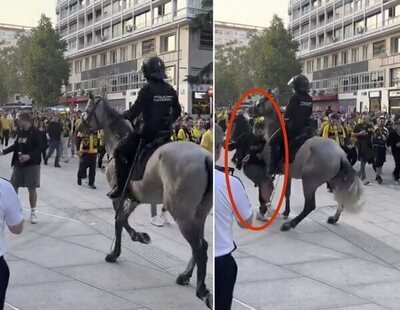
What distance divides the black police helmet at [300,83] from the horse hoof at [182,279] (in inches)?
30.8

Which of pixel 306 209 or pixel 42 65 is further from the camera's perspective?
pixel 306 209

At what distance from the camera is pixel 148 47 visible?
1.58m

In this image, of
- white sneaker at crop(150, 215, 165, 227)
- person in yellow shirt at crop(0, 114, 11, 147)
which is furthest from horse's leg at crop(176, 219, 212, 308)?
person in yellow shirt at crop(0, 114, 11, 147)

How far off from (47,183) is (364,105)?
118 centimetres

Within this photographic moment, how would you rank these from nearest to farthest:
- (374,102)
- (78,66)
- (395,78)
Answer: (395,78)
(374,102)
(78,66)

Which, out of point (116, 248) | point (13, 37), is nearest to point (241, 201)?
point (116, 248)

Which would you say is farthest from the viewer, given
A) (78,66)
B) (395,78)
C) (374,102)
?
(78,66)

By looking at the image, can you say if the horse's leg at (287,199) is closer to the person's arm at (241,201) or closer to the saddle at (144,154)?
the person's arm at (241,201)

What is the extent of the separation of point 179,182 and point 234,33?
1.76 feet

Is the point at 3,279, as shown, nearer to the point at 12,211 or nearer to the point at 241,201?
the point at 12,211

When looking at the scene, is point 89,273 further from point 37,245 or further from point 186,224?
point 186,224

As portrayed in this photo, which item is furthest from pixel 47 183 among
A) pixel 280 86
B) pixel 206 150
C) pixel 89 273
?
pixel 280 86

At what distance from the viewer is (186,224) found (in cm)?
164

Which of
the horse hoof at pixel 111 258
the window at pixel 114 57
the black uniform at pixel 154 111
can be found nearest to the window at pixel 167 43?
the black uniform at pixel 154 111
